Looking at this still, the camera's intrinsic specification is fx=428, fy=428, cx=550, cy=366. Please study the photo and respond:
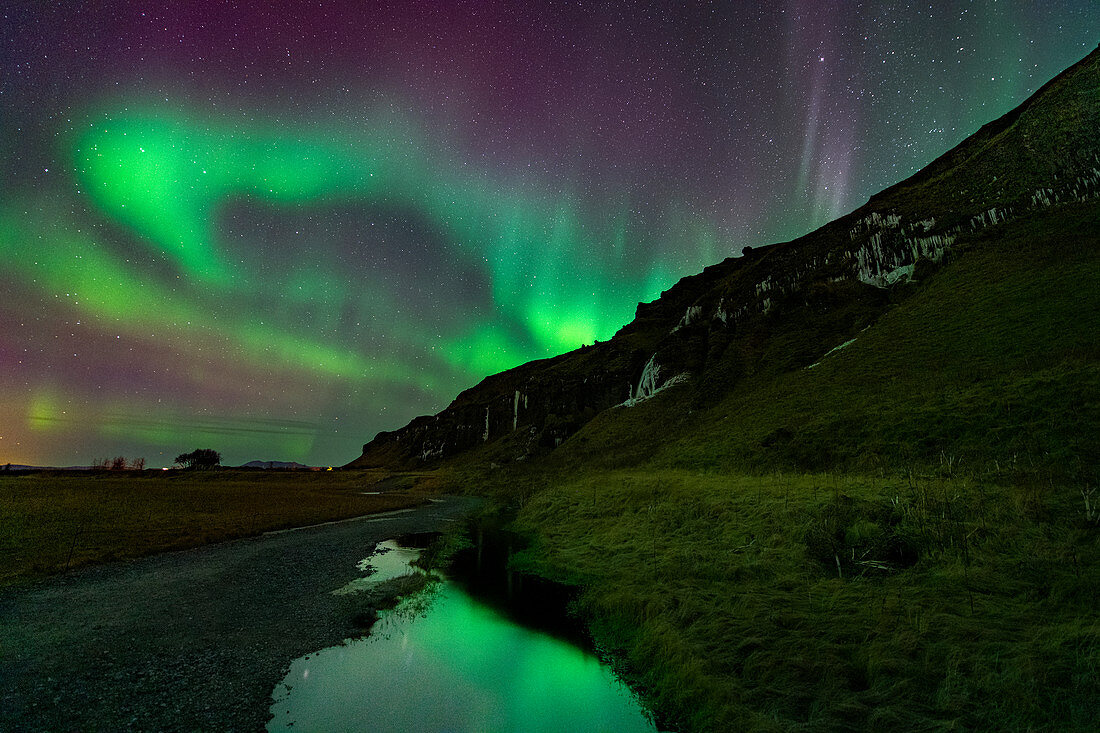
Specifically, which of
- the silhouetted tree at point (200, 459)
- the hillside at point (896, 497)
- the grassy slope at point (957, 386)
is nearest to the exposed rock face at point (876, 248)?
the hillside at point (896, 497)

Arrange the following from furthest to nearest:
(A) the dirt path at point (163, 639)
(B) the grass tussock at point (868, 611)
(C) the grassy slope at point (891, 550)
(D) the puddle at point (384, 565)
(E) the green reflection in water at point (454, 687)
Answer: (D) the puddle at point (384, 565)
(E) the green reflection in water at point (454, 687)
(A) the dirt path at point (163, 639)
(C) the grassy slope at point (891, 550)
(B) the grass tussock at point (868, 611)

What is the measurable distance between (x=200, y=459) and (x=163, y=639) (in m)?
203

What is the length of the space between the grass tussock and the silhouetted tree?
20293cm

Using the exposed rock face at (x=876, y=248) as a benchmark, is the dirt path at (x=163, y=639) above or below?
below

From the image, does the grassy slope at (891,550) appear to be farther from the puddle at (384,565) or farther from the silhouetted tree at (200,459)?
the silhouetted tree at (200,459)

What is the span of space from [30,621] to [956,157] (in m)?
122

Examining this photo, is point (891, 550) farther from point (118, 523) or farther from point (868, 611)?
point (118, 523)

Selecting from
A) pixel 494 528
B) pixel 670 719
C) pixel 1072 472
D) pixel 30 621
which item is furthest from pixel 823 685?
pixel 494 528

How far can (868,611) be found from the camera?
32.6ft

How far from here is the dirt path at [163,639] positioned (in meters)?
8.59

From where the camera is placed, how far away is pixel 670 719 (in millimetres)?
8617

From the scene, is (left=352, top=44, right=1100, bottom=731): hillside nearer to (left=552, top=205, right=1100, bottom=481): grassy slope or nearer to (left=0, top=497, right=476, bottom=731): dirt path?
(left=552, top=205, right=1100, bottom=481): grassy slope

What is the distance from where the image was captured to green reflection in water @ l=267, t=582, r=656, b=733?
8.77m

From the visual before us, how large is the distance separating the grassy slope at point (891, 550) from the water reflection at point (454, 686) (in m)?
1.37
